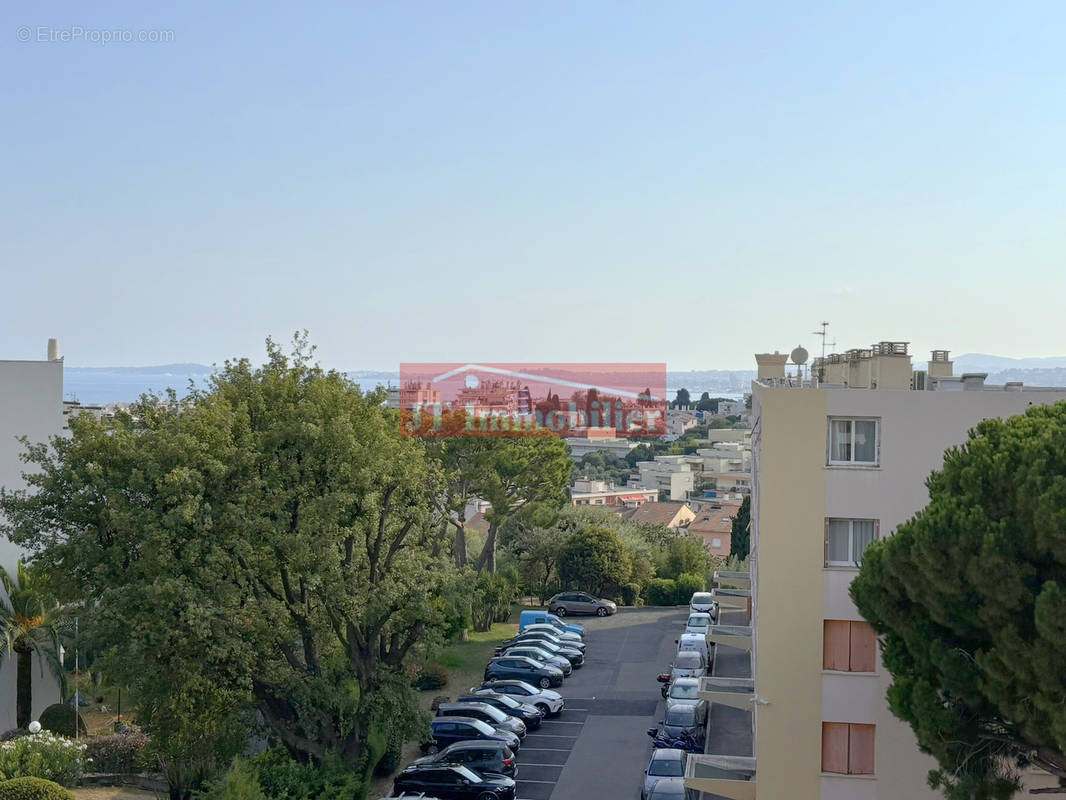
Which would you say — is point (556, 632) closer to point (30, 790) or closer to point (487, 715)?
point (487, 715)

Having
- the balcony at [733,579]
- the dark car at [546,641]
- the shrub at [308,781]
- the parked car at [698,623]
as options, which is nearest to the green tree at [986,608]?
the shrub at [308,781]

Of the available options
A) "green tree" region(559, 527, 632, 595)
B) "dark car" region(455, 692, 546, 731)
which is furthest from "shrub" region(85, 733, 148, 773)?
"green tree" region(559, 527, 632, 595)

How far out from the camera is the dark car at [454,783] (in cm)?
2436

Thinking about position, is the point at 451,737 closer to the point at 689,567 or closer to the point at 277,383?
the point at 277,383

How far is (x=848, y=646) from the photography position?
1969 centimetres

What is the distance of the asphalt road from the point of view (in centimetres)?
2598

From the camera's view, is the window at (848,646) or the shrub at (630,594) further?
the shrub at (630,594)

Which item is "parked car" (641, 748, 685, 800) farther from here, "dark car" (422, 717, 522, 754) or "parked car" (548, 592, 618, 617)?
"parked car" (548, 592, 618, 617)

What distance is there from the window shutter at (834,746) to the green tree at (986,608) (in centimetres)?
382

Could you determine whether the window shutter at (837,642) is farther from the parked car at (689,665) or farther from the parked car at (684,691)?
the parked car at (689,665)

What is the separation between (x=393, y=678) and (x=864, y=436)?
39.5ft

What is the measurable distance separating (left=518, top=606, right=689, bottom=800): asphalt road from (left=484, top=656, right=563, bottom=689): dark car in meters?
0.55

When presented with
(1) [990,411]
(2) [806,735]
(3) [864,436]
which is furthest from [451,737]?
(1) [990,411]

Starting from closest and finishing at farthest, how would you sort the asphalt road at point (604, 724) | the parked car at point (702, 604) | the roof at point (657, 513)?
the asphalt road at point (604, 724) < the parked car at point (702, 604) < the roof at point (657, 513)
